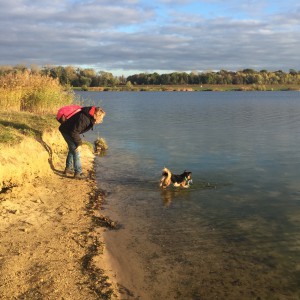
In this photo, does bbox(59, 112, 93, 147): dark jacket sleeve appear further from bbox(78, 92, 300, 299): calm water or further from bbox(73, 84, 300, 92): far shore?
bbox(73, 84, 300, 92): far shore

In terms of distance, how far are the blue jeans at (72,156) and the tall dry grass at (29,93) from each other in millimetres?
6216

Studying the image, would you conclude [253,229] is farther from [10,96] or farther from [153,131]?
[153,131]

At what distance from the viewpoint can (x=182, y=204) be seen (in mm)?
10102

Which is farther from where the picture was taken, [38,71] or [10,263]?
[38,71]

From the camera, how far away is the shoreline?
557 cm

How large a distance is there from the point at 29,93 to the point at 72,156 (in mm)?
7060

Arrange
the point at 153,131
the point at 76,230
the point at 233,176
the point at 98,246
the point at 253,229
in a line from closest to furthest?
the point at 98,246
the point at 76,230
the point at 253,229
the point at 233,176
the point at 153,131

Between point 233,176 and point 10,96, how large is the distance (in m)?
9.87

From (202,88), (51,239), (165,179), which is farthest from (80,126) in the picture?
(202,88)

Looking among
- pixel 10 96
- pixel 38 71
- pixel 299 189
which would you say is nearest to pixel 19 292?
pixel 299 189

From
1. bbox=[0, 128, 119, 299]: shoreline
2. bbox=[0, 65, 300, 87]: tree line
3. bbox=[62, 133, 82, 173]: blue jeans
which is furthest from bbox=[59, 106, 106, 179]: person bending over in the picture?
bbox=[0, 65, 300, 87]: tree line

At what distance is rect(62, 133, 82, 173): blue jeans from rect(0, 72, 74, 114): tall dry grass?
20.4ft

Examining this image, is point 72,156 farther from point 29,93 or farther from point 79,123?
point 29,93

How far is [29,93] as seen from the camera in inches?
690
